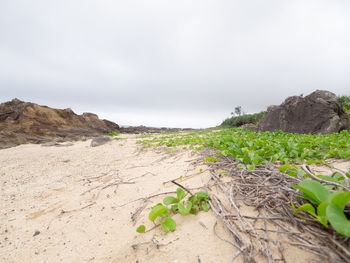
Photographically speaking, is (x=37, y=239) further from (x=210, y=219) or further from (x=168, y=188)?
(x=210, y=219)

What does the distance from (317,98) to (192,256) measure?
8747mm

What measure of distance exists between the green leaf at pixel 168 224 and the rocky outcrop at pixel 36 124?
31.1 ft

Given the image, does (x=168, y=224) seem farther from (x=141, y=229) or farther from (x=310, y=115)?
(x=310, y=115)

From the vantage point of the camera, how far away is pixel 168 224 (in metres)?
1.11

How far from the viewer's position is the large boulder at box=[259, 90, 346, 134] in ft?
20.2

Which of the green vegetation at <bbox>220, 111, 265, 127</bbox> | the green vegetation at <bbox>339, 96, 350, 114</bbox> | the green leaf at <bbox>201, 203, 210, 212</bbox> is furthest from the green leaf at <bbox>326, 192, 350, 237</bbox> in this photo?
the green vegetation at <bbox>220, 111, 265, 127</bbox>

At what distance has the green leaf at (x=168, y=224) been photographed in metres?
1.08

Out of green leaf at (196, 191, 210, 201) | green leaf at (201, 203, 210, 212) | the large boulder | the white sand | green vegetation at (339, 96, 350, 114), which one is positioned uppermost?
green vegetation at (339, 96, 350, 114)

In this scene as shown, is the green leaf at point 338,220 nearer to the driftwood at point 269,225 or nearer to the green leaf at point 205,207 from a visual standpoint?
the driftwood at point 269,225

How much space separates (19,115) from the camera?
9773 mm

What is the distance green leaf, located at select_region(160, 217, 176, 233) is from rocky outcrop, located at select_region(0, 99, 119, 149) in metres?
9.48

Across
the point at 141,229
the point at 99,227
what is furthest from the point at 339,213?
the point at 99,227

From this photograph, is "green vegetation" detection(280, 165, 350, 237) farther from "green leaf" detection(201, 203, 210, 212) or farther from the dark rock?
the dark rock

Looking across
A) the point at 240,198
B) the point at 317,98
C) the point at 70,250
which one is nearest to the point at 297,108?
the point at 317,98
